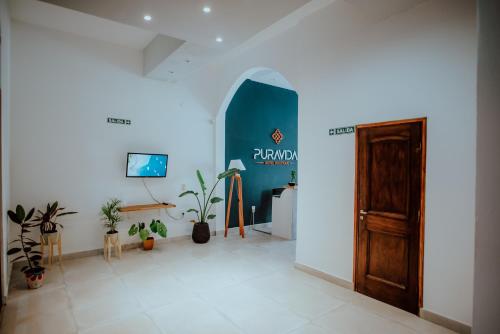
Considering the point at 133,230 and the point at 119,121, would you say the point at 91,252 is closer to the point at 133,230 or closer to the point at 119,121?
the point at 133,230

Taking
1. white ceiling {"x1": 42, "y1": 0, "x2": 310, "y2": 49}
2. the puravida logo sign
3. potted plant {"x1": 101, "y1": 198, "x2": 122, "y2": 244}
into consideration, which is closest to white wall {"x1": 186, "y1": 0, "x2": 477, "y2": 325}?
white ceiling {"x1": 42, "y1": 0, "x2": 310, "y2": 49}

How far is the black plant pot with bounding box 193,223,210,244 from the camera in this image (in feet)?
19.9

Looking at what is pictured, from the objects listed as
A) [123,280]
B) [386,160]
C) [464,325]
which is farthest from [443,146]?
[123,280]

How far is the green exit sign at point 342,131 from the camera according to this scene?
3.92 m

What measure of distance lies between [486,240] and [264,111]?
6886 millimetres

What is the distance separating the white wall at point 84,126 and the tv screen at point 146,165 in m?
0.21

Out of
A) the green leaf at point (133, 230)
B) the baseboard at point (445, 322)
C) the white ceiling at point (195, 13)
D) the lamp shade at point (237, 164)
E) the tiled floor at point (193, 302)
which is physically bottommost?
the tiled floor at point (193, 302)

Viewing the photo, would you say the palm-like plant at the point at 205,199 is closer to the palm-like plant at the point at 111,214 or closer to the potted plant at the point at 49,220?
the palm-like plant at the point at 111,214

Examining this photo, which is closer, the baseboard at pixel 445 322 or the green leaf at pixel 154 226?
the baseboard at pixel 445 322

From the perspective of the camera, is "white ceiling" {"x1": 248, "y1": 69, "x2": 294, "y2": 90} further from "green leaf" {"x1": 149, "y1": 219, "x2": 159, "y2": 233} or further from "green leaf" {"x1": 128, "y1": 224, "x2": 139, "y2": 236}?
"green leaf" {"x1": 128, "y1": 224, "x2": 139, "y2": 236}

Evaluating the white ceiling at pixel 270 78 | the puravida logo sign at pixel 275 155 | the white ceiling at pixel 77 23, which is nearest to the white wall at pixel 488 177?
the white ceiling at pixel 77 23

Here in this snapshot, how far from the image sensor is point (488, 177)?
1140 mm

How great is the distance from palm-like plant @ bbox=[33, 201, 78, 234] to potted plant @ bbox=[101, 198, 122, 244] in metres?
0.56

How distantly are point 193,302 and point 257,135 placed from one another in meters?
4.90
